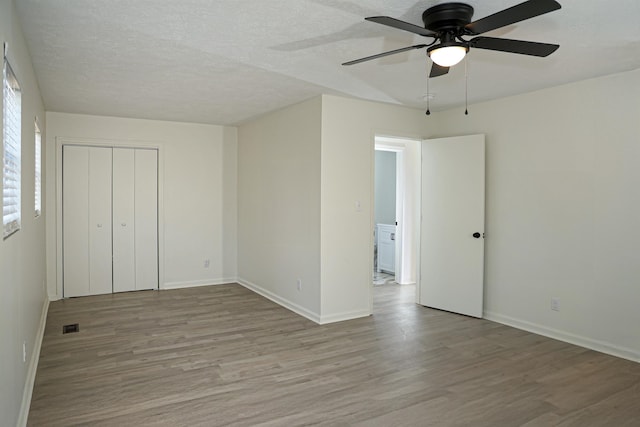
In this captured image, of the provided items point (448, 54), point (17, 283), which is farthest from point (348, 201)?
point (17, 283)

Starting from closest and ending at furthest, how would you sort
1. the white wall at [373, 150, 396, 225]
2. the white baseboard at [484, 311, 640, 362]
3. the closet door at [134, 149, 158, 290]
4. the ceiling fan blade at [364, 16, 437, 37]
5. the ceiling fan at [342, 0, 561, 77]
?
1. the ceiling fan blade at [364, 16, 437, 37]
2. the ceiling fan at [342, 0, 561, 77]
3. the white baseboard at [484, 311, 640, 362]
4. the closet door at [134, 149, 158, 290]
5. the white wall at [373, 150, 396, 225]

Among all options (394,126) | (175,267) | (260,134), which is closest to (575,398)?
(394,126)

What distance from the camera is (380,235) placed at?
7.46 metres

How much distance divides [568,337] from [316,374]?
2471 millimetres

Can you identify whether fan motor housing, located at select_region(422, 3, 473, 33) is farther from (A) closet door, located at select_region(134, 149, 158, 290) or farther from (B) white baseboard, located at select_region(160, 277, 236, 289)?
Answer: (B) white baseboard, located at select_region(160, 277, 236, 289)

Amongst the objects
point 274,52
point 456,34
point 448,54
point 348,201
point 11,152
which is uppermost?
point 274,52

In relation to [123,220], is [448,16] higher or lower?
higher

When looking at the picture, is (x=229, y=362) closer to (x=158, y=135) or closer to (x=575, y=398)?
(x=575, y=398)

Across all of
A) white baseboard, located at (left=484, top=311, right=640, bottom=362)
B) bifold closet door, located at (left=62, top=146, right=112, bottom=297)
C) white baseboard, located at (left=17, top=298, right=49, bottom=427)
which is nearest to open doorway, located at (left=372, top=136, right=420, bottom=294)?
white baseboard, located at (left=484, top=311, right=640, bottom=362)

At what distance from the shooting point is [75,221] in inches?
223

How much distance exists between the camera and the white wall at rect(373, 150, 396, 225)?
7629mm

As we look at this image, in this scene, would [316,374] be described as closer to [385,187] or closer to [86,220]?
[86,220]

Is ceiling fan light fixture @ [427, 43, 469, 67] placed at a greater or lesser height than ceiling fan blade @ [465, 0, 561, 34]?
lesser

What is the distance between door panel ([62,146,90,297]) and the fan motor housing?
16.3 ft
